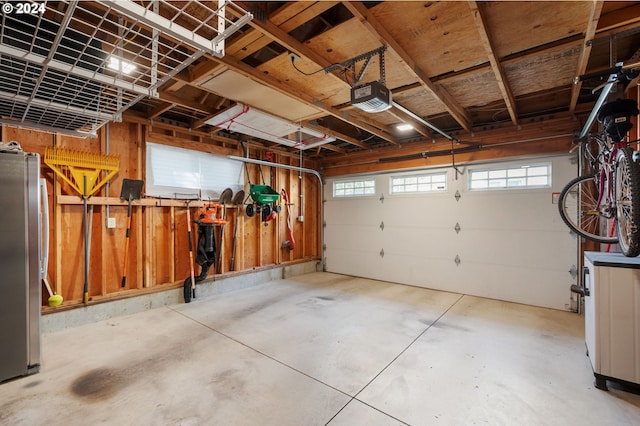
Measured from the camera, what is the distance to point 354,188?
624 centimetres

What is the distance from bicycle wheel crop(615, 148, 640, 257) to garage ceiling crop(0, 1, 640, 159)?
90 cm

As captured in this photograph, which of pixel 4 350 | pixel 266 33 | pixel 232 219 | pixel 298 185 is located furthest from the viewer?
pixel 298 185

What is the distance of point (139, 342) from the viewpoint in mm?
2885

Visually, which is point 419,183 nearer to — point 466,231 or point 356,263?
point 466,231

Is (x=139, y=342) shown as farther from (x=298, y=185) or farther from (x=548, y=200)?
(x=548, y=200)

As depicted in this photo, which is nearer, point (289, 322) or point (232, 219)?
point (289, 322)

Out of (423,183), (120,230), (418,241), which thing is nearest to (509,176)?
(423,183)

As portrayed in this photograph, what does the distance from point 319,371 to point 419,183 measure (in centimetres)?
401

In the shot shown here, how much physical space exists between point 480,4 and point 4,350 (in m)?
4.43

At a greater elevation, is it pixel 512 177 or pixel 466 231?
pixel 512 177

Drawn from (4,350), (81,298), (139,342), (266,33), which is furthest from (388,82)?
(81,298)

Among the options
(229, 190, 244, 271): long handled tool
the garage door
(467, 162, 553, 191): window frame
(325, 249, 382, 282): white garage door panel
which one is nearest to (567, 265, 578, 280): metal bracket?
the garage door

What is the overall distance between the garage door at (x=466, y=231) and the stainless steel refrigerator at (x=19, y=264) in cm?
498

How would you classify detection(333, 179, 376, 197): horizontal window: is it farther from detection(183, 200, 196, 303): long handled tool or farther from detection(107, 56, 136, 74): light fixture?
detection(107, 56, 136, 74): light fixture
